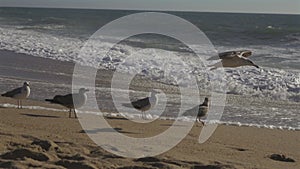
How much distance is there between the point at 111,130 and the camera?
7.44m

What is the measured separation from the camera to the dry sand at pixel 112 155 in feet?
17.7

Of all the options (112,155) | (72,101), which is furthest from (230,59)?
(72,101)

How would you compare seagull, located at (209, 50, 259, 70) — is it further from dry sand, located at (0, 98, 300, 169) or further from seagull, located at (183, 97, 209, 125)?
seagull, located at (183, 97, 209, 125)

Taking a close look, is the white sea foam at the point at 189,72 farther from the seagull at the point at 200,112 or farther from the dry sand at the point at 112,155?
the dry sand at the point at 112,155

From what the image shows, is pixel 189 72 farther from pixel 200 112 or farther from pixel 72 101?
pixel 72 101

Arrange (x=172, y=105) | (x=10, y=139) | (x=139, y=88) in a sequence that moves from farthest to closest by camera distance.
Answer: (x=139, y=88), (x=172, y=105), (x=10, y=139)

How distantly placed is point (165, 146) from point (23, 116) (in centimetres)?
267

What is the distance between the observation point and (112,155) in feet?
18.7

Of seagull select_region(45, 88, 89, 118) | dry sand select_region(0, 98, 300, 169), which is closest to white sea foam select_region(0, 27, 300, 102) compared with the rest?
dry sand select_region(0, 98, 300, 169)

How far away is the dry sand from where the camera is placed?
212 inches

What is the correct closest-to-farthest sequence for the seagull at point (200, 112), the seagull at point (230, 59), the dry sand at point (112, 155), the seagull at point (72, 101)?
1. the dry sand at point (112, 155)
2. the seagull at point (230, 59)
3. the seagull at point (72, 101)
4. the seagull at point (200, 112)

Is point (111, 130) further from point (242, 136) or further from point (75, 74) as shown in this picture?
point (75, 74)

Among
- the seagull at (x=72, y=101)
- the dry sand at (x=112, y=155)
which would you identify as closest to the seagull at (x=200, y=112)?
the dry sand at (x=112, y=155)

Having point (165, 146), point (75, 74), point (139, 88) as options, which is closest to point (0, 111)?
point (165, 146)
